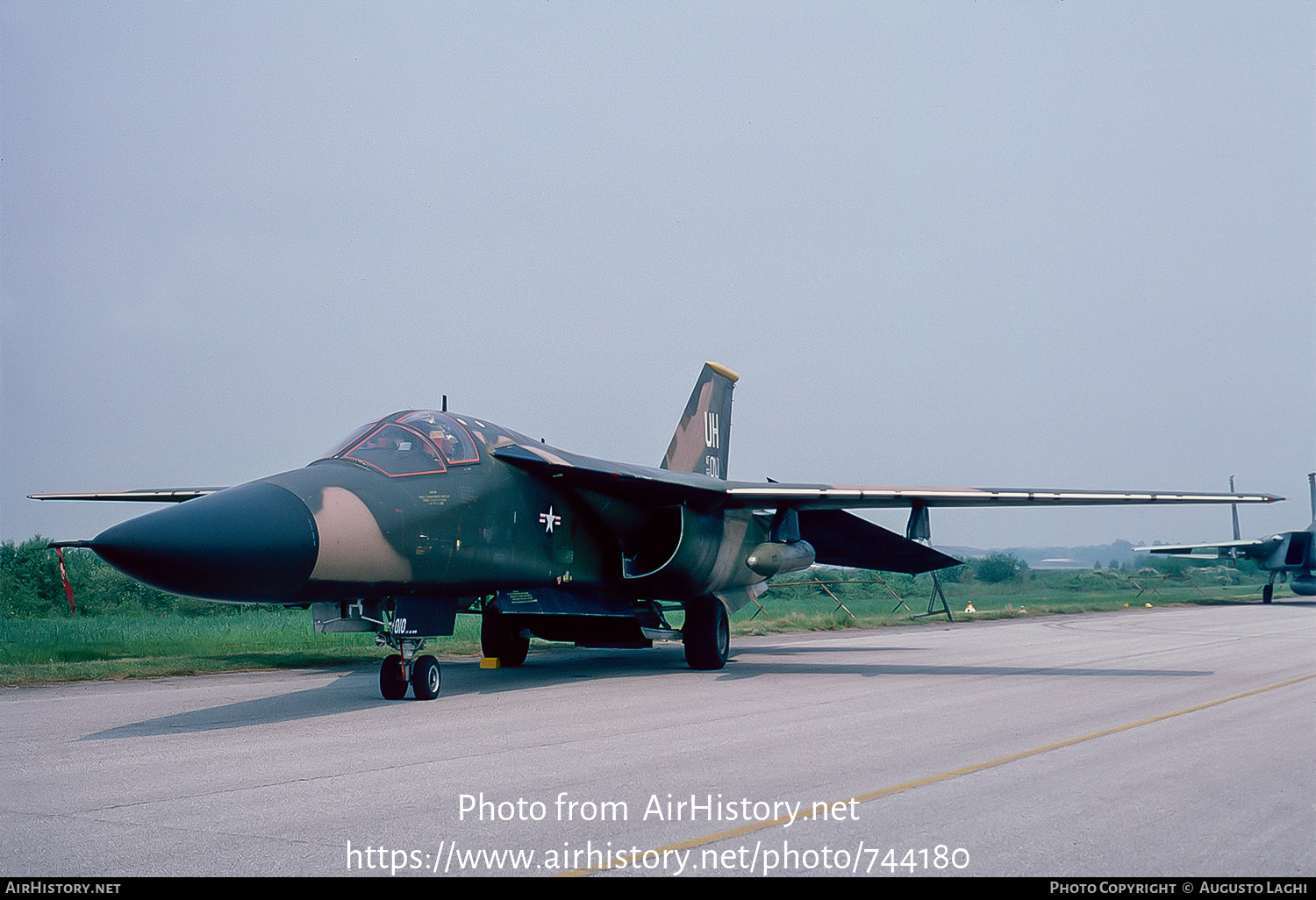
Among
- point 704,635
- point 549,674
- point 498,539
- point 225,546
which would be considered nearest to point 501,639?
point 549,674

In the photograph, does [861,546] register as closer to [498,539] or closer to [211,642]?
[498,539]

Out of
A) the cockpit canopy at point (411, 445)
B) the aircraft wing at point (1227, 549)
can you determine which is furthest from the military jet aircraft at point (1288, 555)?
the cockpit canopy at point (411, 445)

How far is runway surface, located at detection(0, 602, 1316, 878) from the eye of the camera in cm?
443

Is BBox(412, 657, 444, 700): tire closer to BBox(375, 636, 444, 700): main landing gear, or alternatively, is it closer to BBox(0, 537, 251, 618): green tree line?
BBox(375, 636, 444, 700): main landing gear

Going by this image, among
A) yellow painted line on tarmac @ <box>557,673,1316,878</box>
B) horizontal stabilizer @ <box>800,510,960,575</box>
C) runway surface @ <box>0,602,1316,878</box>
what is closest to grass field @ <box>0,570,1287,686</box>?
runway surface @ <box>0,602,1316,878</box>

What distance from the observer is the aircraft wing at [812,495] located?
1305 centimetres

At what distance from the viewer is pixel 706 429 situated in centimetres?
1906

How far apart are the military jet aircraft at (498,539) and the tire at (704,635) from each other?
24 mm

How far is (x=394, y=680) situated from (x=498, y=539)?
1.74m

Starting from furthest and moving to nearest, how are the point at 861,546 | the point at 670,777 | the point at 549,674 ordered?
the point at 861,546
the point at 549,674
the point at 670,777

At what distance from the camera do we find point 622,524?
1338 centimetres

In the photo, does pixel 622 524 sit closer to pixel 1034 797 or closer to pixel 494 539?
pixel 494 539

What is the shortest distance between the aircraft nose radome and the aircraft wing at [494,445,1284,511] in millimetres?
4598
